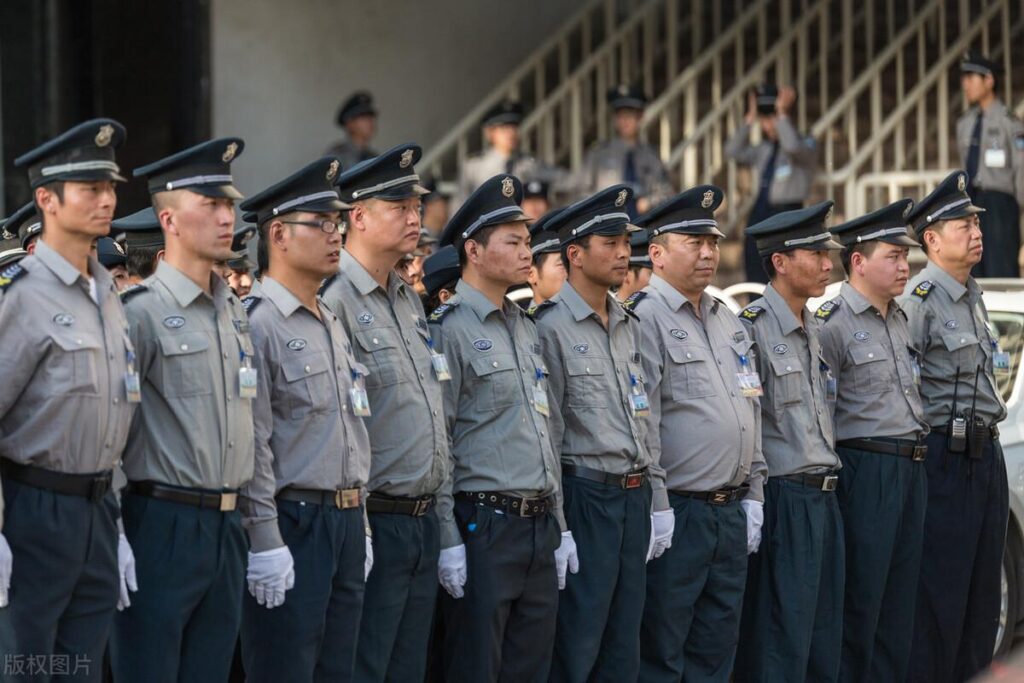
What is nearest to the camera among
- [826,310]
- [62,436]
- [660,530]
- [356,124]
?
[62,436]

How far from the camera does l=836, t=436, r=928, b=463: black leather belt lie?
6.95 m

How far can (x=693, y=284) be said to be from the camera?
647 cm

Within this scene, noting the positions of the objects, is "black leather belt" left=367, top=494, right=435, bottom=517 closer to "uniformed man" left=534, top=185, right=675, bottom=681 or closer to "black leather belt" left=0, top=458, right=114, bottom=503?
"uniformed man" left=534, top=185, right=675, bottom=681

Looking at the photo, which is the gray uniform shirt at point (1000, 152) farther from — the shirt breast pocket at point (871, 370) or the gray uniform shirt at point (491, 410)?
the gray uniform shirt at point (491, 410)

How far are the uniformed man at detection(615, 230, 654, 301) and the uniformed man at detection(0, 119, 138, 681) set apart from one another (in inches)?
122

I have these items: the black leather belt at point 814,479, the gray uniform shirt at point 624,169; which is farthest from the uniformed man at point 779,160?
the black leather belt at point 814,479

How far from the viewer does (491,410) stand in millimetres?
5719

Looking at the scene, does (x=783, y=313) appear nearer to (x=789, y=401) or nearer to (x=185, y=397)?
(x=789, y=401)

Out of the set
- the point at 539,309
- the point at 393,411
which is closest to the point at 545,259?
the point at 539,309

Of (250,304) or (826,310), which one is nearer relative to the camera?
(250,304)

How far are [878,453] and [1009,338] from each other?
4.63 feet

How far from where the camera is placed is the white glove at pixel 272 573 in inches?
193

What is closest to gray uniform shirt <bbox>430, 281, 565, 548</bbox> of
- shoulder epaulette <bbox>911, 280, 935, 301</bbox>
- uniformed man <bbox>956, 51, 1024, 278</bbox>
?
shoulder epaulette <bbox>911, 280, 935, 301</bbox>

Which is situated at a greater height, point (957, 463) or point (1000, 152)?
point (1000, 152)
